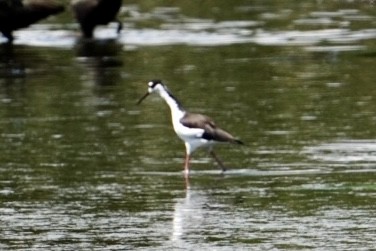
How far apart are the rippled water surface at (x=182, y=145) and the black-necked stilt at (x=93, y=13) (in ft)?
1.62

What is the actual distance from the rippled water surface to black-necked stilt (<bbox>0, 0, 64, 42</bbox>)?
1.15 ft

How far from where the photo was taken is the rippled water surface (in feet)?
41.9

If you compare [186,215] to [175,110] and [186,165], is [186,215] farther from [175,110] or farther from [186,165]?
[175,110]

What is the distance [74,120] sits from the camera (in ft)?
63.9

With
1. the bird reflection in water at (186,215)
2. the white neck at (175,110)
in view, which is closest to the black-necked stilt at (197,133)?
the white neck at (175,110)

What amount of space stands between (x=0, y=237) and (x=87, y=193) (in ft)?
6.85

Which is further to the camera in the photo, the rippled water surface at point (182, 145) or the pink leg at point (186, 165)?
the pink leg at point (186, 165)

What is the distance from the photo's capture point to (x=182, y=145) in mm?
17641

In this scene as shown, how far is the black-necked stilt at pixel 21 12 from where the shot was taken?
30.2m

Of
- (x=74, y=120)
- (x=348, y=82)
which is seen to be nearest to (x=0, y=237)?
(x=74, y=120)

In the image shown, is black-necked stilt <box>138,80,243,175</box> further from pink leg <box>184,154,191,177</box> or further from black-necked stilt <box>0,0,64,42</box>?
black-necked stilt <box>0,0,64,42</box>

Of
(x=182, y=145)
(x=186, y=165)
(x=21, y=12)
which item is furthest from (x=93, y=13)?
(x=186, y=165)

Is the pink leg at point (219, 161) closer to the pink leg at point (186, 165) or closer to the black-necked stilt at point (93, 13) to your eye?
the pink leg at point (186, 165)

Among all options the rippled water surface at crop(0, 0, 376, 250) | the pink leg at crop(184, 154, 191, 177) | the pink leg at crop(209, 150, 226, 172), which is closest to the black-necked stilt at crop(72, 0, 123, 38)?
the rippled water surface at crop(0, 0, 376, 250)
